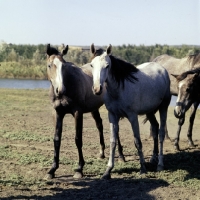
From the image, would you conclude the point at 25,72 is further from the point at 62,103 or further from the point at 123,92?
the point at 123,92

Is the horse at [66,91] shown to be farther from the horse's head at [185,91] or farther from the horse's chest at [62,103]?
the horse's head at [185,91]

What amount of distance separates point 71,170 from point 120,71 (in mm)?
2029

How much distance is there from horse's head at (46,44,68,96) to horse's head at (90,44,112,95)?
22.0 inches

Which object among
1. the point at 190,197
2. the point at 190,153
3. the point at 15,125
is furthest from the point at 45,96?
the point at 190,197

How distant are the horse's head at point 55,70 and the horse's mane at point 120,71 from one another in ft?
2.72

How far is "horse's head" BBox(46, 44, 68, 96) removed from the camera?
6.41m

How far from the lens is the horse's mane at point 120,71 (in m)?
6.72

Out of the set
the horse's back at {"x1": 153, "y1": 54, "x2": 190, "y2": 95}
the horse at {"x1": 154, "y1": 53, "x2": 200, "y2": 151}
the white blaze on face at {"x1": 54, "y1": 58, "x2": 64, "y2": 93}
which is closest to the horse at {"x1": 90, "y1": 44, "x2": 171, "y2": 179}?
the white blaze on face at {"x1": 54, "y1": 58, "x2": 64, "y2": 93}

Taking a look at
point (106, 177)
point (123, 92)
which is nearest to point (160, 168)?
point (106, 177)

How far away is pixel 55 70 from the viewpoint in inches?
261

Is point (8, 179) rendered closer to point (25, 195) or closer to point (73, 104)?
point (25, 195)

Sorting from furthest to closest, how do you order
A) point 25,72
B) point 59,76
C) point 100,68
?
point 25,72 → point 59,76 → point 100,68

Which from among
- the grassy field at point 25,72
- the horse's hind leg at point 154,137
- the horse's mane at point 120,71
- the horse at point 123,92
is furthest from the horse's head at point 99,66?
the grassy field at point 25,72

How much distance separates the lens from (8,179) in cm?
668
